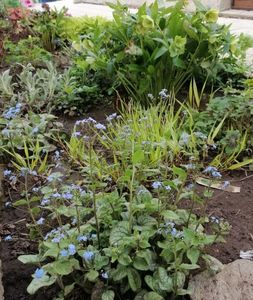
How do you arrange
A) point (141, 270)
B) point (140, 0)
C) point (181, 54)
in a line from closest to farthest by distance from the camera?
point (141, 270) < point (181, 54) < point (140, 0)

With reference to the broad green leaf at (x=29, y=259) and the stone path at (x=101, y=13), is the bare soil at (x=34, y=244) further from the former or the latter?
the stone path at (x=101, y=13)

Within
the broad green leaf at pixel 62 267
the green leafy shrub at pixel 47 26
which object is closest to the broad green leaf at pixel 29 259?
the broad green leaf at pixel 62 267

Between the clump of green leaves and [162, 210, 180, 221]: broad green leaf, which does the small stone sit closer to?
[162, 210, 180, 221]: broad green leaf

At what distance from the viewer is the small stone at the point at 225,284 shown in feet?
5.51

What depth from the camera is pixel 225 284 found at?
1.71 meters

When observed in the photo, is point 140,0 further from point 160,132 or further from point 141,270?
point 141,270

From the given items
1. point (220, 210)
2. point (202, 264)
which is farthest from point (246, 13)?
point (202, 264)

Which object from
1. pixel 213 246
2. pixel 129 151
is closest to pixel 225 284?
pixel 213 246

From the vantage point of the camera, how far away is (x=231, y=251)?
1.93 metres

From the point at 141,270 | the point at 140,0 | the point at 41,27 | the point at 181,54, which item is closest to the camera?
the point at 141,270

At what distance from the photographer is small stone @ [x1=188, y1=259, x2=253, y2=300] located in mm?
1679

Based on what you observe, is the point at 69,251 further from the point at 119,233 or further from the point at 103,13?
the point at 103,13

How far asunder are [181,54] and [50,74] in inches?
40.9

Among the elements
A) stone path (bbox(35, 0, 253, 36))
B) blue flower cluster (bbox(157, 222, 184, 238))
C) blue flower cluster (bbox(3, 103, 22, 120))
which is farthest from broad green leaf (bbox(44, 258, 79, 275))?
stone path (bbox(35, 0, 253, 36))
